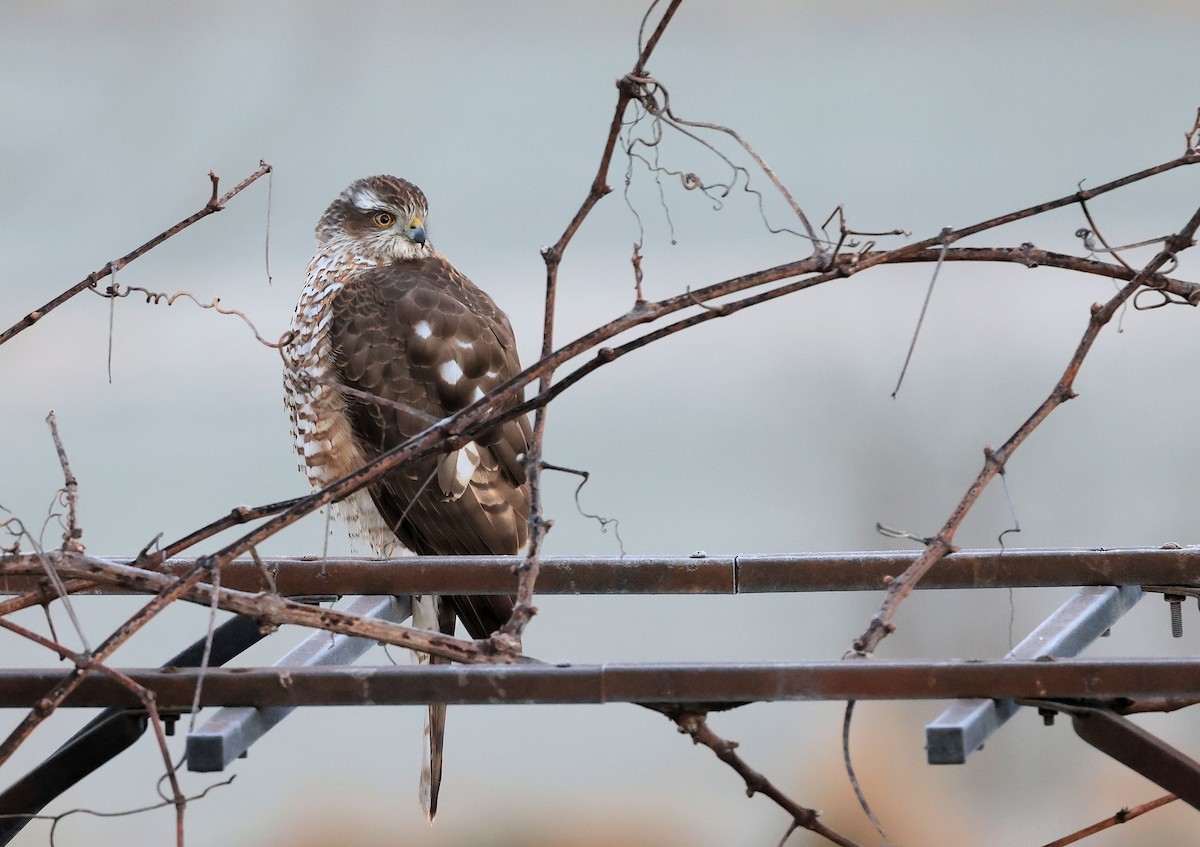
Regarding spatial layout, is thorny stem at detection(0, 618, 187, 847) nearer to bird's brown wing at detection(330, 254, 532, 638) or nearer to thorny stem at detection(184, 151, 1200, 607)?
thorny stem at detection(184, 151, 1200, 607)

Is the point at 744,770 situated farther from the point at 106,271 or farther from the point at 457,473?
the point at 457,473

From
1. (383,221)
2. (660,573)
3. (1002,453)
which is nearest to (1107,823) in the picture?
(1002,453)

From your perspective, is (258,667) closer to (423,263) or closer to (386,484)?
(386,484)

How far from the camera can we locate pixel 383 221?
255 centimetres

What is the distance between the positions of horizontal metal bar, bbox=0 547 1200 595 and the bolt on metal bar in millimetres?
73

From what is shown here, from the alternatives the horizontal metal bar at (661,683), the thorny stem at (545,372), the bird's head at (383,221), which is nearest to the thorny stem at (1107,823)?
the horizontal metal bar at (661,683)

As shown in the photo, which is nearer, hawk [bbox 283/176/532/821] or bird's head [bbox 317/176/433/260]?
hawk [bbox 283/176/532/821]

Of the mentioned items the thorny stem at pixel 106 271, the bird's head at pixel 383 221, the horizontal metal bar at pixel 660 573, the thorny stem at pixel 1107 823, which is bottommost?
Result: the thorny stem at pixel 1107 823

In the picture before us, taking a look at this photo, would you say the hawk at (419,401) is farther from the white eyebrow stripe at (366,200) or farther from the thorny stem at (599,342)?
the thorny stem at (599,342)

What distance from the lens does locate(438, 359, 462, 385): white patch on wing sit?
2.19 m

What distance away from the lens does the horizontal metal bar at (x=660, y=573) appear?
4.45 feet

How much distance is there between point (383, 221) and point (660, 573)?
133cm

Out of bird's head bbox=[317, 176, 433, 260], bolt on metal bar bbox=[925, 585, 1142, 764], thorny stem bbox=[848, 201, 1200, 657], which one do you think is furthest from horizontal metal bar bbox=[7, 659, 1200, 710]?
bird's head bbox=[317, 176, 433, 260]

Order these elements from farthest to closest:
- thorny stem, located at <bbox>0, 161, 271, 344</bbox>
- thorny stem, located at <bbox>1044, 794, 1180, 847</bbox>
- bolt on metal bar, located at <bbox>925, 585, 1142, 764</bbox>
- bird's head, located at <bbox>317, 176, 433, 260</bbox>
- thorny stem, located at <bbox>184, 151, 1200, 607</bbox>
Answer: bird's head, located at <bbox>317, 176, 433, 260</bbox> < thorny stem, located at <bbox>0, 161, 271, 344</bbox> < thorny stem, located at <bbox>1044, 794, 1180, 847</bbox> < thorny stem, located at <bbox>184, 151, 1200, 607</bbox> < bolt on metal bar, located at <bbox>925, 585, 1142, 764</bbox>
